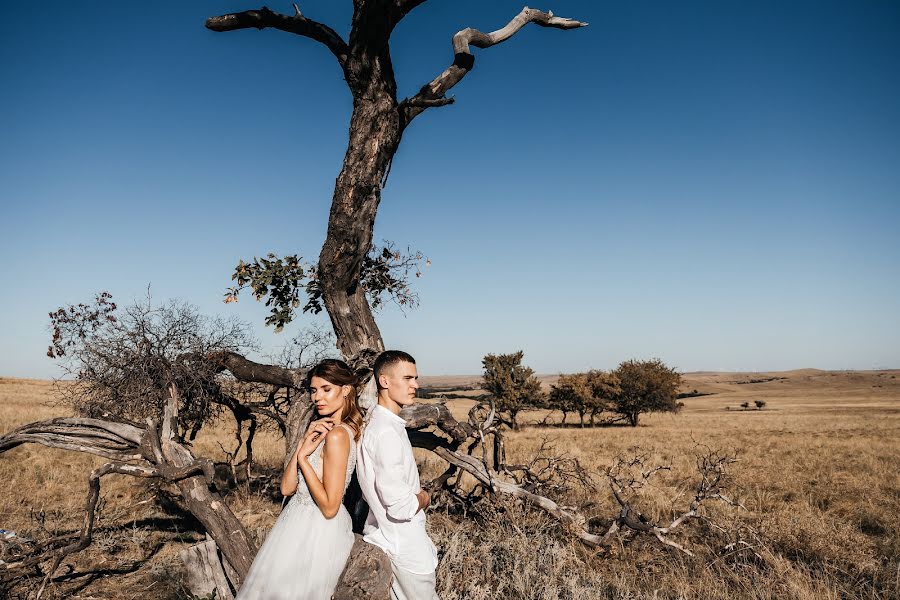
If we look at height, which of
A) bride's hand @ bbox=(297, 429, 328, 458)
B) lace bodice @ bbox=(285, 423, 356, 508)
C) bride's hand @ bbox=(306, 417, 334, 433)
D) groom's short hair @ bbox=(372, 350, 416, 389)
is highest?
groom's short hair @ bbox=(372, 350, 416, 389)

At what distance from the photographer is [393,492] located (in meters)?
3.18

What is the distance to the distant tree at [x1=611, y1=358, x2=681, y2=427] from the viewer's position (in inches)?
1614

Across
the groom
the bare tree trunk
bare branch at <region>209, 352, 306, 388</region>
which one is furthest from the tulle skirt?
bare branch at <region>209, 352, 306, 388</region>

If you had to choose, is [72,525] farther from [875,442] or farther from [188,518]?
[875,442]

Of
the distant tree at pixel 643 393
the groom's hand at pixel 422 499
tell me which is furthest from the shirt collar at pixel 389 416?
the distant tree at pixel 643 393

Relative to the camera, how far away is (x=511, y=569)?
5707mm

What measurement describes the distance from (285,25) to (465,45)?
2.01 metres

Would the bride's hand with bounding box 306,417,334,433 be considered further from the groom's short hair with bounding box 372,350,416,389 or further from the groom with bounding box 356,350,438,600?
the groom's short hair with bounding box 372,350,416,389

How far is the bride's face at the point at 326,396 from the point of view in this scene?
11.5ft

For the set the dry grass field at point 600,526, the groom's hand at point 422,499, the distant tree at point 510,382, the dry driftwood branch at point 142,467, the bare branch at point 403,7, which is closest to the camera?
the groom's hand at point 422,499

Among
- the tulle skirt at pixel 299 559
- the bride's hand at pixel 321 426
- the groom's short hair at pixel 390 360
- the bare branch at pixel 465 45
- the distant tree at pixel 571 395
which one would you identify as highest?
the bare branch at pixel 465 45

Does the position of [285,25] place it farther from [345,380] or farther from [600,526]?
[600,526]

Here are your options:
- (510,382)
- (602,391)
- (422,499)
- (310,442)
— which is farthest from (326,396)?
(602,391)

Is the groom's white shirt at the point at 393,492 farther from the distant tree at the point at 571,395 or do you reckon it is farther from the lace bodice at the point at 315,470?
the distant tree at the point at 571,395
